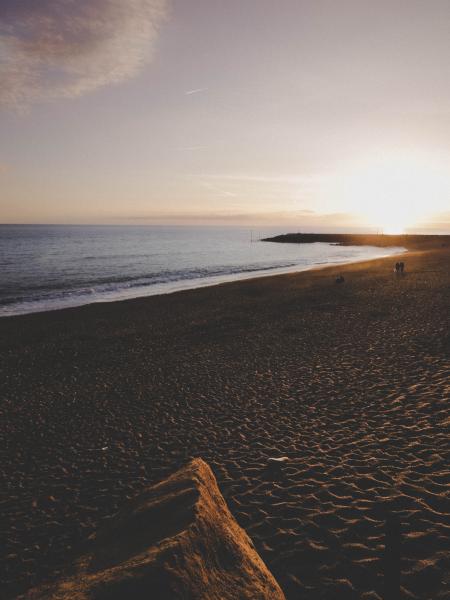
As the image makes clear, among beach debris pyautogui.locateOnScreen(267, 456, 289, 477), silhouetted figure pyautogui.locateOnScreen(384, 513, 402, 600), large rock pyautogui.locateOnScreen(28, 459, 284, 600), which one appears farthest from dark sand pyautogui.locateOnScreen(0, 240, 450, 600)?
large rock pyautogui.locateOnScreen(28, 459, 284, 600)

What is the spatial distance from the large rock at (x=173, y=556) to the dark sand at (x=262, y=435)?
170 cm

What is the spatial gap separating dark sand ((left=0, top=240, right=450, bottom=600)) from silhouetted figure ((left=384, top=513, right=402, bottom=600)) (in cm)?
71

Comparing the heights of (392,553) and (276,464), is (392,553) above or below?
above

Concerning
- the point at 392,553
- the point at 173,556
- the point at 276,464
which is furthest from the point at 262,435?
the point at 173,556

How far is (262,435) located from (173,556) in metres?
6.03

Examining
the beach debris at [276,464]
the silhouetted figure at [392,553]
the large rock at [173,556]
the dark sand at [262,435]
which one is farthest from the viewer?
the beach debris at [276,464]

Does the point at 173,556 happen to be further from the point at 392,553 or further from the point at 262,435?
the point at 262,435

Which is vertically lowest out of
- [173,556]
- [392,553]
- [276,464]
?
[276,464]

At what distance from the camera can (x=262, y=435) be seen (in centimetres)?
925

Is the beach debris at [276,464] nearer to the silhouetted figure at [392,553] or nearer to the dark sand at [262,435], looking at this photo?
the dark sand at [262,435]

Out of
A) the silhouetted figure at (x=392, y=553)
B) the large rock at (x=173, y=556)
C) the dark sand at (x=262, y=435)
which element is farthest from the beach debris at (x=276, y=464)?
the silhouetted figure at (x=392, y=553)

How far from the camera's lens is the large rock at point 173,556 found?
3330 millimetres

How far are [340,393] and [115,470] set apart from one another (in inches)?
275

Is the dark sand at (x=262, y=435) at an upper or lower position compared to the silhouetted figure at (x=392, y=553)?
lower
